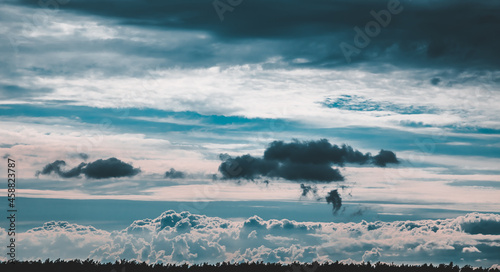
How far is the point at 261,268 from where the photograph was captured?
2969 centimetres

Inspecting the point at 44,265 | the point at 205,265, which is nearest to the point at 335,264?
the point at 205,265

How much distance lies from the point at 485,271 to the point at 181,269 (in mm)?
15730

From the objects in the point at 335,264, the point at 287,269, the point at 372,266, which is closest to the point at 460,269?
the point at 372,266

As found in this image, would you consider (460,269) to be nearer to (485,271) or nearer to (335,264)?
(485,271)

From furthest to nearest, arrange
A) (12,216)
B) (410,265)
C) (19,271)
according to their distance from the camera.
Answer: (12,216) → (410,265) → (19,271)

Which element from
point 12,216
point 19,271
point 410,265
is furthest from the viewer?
point 12,216

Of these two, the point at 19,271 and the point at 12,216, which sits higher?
the point at 12,216

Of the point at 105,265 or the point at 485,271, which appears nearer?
the point at 105,265

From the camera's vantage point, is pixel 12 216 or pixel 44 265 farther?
pixel 12 216

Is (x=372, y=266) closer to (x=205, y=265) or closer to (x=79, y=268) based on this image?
(x=205, y=265)

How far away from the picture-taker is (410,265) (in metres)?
30.7

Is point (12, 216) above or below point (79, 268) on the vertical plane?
above

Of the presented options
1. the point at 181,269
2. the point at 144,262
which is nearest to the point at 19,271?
the point at 144,262

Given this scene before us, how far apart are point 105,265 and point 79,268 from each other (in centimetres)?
129
